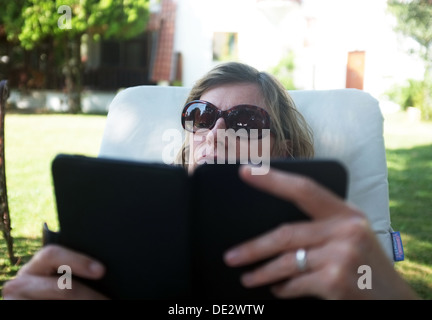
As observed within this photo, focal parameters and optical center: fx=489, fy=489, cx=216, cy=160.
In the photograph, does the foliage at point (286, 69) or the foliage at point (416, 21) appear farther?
the foliage at point (286, 69)

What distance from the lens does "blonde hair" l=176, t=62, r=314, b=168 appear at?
209 cm

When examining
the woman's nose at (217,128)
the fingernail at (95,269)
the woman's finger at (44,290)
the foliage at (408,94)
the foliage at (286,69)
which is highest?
the foliage at (286,69)

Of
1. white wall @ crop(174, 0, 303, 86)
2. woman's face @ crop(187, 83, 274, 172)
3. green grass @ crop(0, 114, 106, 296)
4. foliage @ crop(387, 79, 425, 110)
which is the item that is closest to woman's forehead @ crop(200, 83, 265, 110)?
woman's face @ crop(187, 83, 274, 172)

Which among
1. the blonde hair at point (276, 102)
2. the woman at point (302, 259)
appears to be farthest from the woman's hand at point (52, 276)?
the blonde hair at point (276, 102)

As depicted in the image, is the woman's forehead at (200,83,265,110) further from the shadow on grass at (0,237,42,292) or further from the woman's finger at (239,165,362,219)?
the shadow on grass at (0,237,42,292)

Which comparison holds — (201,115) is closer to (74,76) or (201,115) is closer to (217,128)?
(217,128)

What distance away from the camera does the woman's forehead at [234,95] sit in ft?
6.74

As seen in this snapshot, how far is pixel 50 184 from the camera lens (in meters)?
6.41

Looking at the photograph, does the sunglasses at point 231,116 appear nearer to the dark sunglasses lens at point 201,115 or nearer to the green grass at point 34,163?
the dark sunglasses lens at point 201,115

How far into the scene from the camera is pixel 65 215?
1117mm

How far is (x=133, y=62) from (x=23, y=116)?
5.63 m

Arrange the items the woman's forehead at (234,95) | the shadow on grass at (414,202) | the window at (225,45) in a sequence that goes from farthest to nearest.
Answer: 1. the window at (225,45)
2. the shadow on grass at (414,202)
3. the woman's forehead at (234,95)

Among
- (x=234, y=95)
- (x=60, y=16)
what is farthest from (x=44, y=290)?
(x=60, y=16)

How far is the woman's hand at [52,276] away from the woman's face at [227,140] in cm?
83
